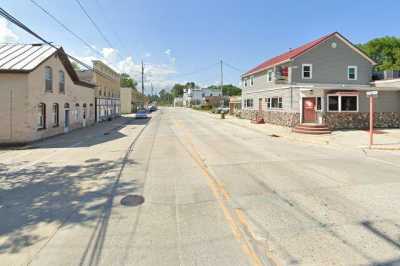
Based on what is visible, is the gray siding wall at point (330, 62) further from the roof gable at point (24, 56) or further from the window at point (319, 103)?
the roof gable at point (24, 56)

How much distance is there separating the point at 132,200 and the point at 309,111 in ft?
64.9

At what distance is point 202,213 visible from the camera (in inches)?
215

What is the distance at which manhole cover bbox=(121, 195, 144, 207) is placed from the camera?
19.9 ft

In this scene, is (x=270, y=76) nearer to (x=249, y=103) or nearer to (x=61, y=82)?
(x=249, y=103)

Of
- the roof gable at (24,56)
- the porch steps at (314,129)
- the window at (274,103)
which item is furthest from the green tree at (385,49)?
the roof gable at (24,56)

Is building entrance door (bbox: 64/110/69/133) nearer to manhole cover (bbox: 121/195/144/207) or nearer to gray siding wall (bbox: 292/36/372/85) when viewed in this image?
manhole cover (bbox: 121/195/144/207)

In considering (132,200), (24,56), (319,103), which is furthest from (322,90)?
(24,56)

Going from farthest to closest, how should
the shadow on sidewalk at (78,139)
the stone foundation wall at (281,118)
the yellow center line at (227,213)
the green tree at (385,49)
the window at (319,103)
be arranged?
the green tree at (385,49)
the stone foundation wall at (281,118)
the window at (319,103)
the shadow on sidewalk at (78,139)
the yellow center line at (227,213)

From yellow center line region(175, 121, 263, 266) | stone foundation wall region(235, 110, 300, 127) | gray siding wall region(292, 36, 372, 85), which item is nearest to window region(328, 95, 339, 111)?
stone foundation wall region(235, 110, 300, 127)

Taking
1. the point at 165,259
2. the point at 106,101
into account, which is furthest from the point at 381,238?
the point at 106,101

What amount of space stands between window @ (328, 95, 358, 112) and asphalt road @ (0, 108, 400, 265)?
12.1m

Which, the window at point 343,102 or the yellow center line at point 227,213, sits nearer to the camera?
the yellow center line at point 227,213

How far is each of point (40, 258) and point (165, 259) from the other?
1.87m

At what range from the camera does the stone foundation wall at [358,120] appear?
21.2m
